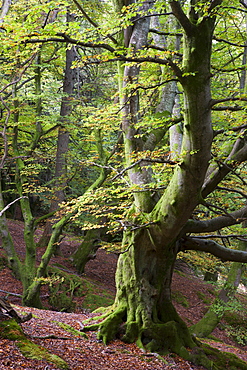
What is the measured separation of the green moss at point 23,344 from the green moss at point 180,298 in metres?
10.9

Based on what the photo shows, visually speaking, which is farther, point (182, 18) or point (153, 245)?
point (153, 245)

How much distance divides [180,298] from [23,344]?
38.1 ft

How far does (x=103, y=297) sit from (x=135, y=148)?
6281mm

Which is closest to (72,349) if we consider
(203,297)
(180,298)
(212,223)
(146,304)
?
(146,304)

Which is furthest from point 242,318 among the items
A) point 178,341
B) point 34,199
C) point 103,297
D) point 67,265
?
point 34,199

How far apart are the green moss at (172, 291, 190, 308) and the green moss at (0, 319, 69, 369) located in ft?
35.9

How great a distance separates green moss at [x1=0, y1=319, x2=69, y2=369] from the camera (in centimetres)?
345

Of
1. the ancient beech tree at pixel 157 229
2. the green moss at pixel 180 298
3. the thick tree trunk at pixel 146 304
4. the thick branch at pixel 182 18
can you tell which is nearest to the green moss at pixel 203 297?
the green moss at pixel 180 298

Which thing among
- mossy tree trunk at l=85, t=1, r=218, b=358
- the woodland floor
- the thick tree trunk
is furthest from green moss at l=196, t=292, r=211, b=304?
mossy tree trunk at l=85, t=1, r=218, b=358

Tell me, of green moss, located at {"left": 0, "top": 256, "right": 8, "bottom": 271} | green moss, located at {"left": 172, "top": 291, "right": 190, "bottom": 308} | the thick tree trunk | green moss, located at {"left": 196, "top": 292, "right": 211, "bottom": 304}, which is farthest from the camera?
green moss, located at {"left": 196, "top": 292, "right": 211, "bottom": 304}

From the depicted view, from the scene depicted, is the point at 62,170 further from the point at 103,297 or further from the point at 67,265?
the point at 103,297

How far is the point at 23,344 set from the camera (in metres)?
3.54

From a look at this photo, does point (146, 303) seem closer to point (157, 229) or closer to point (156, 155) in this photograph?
point (157, 229)

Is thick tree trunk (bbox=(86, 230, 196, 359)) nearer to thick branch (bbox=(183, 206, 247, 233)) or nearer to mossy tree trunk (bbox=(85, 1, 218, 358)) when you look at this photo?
mossy tree trunk (bbox=(85, 1, 218, 358))
